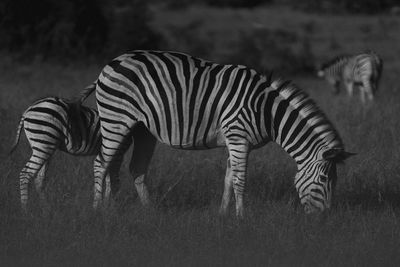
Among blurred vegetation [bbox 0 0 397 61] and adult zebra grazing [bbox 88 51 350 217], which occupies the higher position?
blurred vegetation [bbox 0 0 397 61]

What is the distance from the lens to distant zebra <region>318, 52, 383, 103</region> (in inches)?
671

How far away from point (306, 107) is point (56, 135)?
2213 millimetres

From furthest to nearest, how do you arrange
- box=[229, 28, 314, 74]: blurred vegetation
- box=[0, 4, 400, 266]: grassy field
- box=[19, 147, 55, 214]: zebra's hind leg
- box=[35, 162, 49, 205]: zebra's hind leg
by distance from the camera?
box=[229, 28, 314, 74]: blurred vegetation < box=[35, 162, 49, 205]: zebra's hind leg < box=[19, 147, 55, 214]: zebra's hind leg < box=[0, 4, 400, 266]: grassy field

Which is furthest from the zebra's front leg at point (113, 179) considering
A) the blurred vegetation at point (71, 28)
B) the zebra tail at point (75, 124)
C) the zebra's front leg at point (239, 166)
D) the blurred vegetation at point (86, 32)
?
the blurred vegetation at point (71, 28)

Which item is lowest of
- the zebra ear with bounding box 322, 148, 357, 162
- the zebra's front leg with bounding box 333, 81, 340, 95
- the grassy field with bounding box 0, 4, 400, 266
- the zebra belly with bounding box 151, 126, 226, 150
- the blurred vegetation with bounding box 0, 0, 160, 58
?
the grassy field with bounding box 0, 4, 400, 266

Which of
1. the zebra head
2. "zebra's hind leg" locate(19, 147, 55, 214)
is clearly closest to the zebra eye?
the zebra head

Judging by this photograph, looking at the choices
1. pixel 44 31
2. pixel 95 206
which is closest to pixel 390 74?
pixel 44 31

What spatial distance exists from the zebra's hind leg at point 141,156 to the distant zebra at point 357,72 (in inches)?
317

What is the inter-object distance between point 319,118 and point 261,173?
5.28ft

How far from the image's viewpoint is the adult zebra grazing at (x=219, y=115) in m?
7.26

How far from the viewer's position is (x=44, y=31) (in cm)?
2042

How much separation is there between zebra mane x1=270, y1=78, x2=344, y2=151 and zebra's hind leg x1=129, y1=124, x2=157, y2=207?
1419mm

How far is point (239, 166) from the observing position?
23.9ft

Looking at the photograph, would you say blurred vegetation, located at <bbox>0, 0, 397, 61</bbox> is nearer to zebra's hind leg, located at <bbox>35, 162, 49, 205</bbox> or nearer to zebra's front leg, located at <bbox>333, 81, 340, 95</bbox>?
zebra's front leg, located at <bbox>333, 81, 340, 95</bbox>
